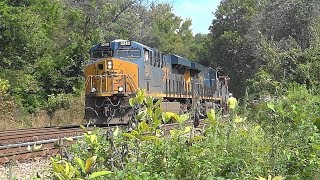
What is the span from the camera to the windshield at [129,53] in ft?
53.5

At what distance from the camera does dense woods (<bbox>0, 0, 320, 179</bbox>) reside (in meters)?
3.23

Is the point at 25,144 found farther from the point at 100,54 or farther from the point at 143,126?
the point at 100,54

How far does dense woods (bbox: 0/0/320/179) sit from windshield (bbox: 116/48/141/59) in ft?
14.2

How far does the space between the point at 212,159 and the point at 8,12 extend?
2069 centimetres

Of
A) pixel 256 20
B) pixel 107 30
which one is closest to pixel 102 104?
pixel 107 30

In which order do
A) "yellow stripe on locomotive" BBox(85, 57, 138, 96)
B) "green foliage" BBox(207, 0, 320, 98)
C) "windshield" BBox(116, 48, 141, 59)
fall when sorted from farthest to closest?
"green foliage" BBox(207, 0, 320, 98) → "windshield" BBox(116, 48, 141, 59) → "yellow stripe on locomotive" BBox(85, 57, 138, 96)

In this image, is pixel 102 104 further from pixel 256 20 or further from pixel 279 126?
pixel 256 20

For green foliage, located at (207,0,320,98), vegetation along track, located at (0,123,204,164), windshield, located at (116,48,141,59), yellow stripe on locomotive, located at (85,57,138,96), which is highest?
green foliage, located at (207,0,320,98)

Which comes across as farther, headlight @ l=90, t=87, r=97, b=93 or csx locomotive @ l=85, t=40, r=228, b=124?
headlight @ l=90, t=87, r=97, b=93

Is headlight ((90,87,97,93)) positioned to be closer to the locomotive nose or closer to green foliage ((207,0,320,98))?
the locomotive nose

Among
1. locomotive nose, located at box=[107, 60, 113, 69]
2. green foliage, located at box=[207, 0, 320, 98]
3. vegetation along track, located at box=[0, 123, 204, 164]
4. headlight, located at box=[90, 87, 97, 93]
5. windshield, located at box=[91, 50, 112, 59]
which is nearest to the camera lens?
vegetation along track, located at box=[0, 123, 204, 164]

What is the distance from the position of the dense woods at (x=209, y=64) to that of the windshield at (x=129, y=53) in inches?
171

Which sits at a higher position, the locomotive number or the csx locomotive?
the locomotive number

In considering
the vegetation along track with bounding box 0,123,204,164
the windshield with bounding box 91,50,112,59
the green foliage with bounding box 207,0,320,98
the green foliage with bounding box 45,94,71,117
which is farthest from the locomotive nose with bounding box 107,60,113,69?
the green foliage with bounding box 207,0,320,98
